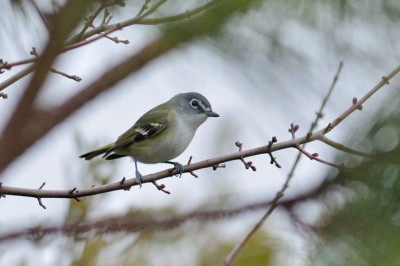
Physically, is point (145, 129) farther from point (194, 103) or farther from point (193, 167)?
point (193, 167)

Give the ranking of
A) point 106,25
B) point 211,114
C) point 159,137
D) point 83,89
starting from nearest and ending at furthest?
point 106,25, point 83,89, point 159,137, point 211,114

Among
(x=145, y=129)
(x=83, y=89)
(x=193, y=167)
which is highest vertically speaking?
(x=145, y=129)

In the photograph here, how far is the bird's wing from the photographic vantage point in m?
3.28

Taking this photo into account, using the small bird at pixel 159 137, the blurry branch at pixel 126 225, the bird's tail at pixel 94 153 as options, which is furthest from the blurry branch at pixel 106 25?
the small bird at pixel 159 137

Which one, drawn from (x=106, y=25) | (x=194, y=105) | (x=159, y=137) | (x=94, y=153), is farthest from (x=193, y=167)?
(x=194, y=105)

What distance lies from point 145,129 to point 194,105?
0.42 m

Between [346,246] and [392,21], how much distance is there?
34 centimetres

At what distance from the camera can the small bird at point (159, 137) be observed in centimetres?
319

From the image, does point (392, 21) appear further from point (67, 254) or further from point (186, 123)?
point (186, 123)

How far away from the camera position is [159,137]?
3.27 m

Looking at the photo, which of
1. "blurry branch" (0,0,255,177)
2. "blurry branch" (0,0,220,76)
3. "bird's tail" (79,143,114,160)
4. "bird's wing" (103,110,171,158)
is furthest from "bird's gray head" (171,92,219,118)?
"blurry branch" (0,0,220,76)

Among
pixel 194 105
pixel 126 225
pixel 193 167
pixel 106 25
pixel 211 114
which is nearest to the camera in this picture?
pixel 106 25

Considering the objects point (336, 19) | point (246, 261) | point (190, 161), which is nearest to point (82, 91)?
point (190, 161)

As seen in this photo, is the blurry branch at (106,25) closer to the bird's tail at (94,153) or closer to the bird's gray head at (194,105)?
the bird's tail at (94,153)
